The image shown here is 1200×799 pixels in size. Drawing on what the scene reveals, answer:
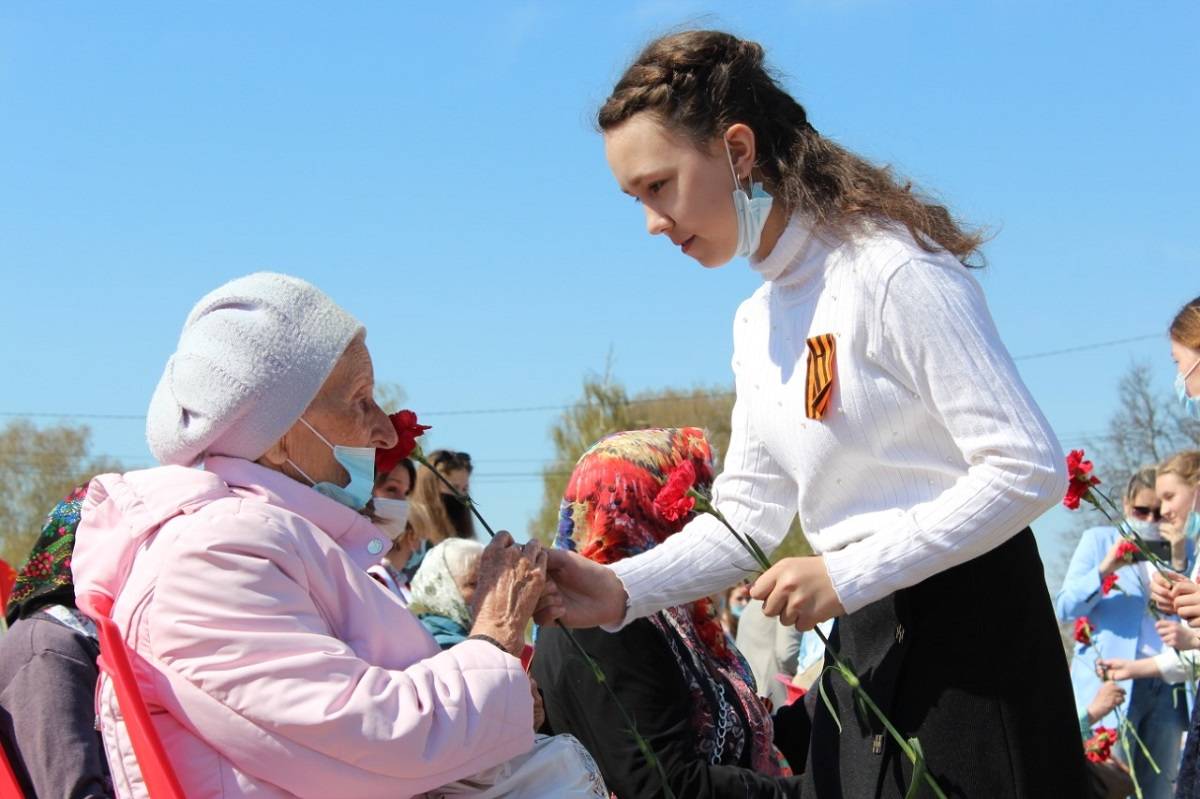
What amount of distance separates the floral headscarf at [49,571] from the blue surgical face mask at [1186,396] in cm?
303

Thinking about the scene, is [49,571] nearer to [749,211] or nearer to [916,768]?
[749,211]

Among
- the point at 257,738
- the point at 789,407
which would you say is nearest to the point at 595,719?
the point at 789,407

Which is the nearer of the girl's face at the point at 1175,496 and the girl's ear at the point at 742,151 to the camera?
the girl's ear at the point at 742,151

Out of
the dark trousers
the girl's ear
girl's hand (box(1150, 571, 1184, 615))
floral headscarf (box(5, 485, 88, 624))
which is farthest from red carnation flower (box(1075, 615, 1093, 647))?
floral headscarf (box(5, 485, 88, 624))

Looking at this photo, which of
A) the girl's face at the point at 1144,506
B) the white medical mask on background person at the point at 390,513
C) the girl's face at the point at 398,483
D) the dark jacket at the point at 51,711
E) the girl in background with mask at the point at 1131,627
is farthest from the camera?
the girl's face at the point at 1144,506

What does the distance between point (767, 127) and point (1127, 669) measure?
5170 millimetres

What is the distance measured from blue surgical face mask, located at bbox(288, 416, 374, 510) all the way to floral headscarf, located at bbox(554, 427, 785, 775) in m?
1.15

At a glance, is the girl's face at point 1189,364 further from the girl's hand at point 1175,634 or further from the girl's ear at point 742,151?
the girl's hand at point 1175,634

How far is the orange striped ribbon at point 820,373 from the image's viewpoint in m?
2.64

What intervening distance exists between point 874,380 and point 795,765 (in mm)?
1720

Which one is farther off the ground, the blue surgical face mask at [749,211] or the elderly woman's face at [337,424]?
the blue surgical face mask at [749,211]

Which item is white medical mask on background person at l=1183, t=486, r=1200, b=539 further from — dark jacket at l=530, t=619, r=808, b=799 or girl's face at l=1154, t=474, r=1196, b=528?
dark jacket at l=530, t=619, r=808, b=799

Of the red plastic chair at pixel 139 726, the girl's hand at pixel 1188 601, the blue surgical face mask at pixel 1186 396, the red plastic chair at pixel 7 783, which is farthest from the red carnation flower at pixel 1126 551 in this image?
the red plastic chair at pixel 139 726

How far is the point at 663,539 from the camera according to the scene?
13.1 feet
